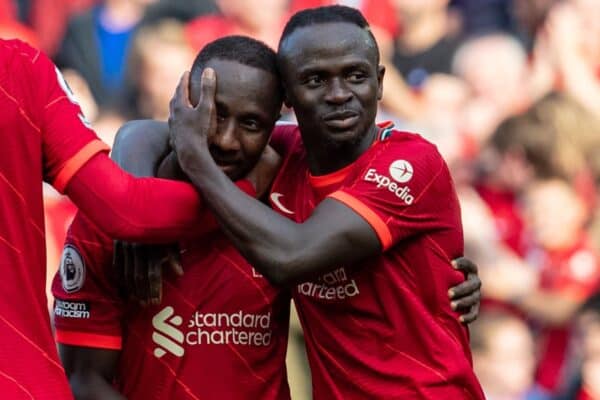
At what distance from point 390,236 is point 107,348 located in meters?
0.88

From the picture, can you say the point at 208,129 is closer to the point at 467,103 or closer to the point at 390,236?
the point at 390,236

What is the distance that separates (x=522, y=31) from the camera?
701 centimetres

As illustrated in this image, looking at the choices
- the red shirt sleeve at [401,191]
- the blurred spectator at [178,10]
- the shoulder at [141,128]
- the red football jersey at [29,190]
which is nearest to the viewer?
the red football jersey at [29,190]

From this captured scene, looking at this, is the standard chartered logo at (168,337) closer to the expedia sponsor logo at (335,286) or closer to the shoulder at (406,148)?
the expedia sponsor logo at (335,286)

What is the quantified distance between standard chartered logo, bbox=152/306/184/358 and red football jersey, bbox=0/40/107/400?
22.0 inches

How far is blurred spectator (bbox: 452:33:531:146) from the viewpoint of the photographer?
7012 millimetres

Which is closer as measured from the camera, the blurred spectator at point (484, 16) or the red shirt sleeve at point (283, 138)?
the red shirt sleeve at point (283, 138)

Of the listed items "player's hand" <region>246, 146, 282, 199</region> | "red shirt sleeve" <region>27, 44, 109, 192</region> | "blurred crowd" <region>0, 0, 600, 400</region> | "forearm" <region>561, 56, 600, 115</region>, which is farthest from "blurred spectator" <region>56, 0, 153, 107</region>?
"red shirt sleeve" <region>27, 44, 109, 192</region>

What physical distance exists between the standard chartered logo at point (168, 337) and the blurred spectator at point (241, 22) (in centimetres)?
368

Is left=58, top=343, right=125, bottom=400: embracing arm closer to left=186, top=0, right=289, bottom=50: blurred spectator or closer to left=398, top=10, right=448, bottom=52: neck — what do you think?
left=186, top=0, right=289, bottom=50: blurred spectator

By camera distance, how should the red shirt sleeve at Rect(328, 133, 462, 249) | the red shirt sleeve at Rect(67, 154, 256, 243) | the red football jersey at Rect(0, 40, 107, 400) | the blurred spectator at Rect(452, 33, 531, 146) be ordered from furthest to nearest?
the blurred spectator at Rect(452, 33, 531, 146), the red shirt sleeve at Rect(328, 133, 462, 249), the red shirt sleeve at Rect(67, 154, 256, 243), the red football jersey at Rect(0, 40, 107, 400)

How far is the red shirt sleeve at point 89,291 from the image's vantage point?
357cm

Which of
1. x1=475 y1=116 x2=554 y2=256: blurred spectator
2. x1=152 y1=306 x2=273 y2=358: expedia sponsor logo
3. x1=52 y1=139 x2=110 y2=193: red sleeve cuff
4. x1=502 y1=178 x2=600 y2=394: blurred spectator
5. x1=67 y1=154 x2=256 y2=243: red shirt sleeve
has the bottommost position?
x1=502 y1=178 x2=600 y2=394: blurred spectator

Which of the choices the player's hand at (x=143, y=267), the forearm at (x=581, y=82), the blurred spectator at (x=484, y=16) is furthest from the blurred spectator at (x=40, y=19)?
the player's hand at (x=143, y=267)
